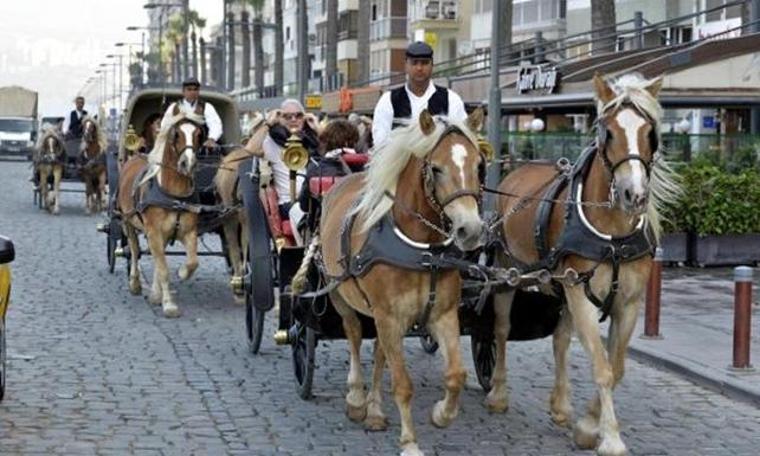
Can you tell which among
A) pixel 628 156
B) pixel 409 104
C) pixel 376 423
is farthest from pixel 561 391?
pixel 409 104

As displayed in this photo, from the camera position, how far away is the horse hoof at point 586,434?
10.2 meters

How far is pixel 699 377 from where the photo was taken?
43.4 feet

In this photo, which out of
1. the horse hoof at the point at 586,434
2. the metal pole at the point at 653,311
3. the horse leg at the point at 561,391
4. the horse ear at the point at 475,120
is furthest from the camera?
the metal pole at the point at 653,311

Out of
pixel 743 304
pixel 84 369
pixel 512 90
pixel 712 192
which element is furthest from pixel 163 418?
pixel 512 90

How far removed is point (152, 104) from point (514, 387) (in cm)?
1105

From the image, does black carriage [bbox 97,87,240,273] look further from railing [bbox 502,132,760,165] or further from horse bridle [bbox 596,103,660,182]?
horse bridle [bbox 596,103,660,182]

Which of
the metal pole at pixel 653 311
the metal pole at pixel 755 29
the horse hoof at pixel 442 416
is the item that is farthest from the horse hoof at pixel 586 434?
the metal pole at pixel 755 29

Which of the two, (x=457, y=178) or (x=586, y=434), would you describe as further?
(x=586, y=434)

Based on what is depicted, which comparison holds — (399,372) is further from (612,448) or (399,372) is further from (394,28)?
(394,28)

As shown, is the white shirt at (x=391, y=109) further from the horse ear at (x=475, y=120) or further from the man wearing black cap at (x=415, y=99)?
the horse ear at (x=475, y=120)

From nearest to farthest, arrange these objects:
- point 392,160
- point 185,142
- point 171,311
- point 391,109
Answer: point 392,160
point 391,109
point 171,311
point 185,142

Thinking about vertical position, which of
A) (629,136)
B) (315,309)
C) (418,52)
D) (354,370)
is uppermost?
(418,52)

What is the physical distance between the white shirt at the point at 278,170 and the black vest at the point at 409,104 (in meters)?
2.61

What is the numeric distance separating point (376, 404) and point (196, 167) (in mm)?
7028
